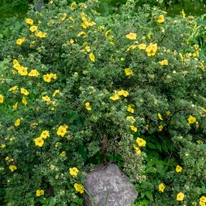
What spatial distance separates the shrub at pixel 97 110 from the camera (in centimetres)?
303

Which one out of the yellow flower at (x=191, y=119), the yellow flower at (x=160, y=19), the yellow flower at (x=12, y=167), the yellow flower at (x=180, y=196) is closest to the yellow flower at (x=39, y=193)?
the yellow flower at (x=12, y=167)

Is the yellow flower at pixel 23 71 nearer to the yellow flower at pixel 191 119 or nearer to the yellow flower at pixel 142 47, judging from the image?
the yellow flower at pixel 142 47

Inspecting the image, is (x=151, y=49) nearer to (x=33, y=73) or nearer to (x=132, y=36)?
(x=132, y=36)

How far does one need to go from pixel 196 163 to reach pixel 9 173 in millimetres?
1273

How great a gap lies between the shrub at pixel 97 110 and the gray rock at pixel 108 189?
87 mm

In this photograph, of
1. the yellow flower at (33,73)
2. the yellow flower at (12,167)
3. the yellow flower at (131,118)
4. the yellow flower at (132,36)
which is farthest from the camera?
the yellow flower at (132,36)

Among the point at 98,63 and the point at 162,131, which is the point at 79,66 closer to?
the point at 98,63

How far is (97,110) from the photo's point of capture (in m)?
2.98

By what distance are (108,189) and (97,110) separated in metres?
0.55

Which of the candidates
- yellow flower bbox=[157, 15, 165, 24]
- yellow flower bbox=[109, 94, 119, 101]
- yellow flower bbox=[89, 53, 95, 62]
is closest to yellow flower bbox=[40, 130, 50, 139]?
yellow flower bbox=[109, 94, 119, 101]

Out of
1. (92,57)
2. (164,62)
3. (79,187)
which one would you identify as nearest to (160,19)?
(164,62)

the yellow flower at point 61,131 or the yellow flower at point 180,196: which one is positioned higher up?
the yellow flower at point 61,131

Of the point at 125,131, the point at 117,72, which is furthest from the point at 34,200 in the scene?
the point at 117,72

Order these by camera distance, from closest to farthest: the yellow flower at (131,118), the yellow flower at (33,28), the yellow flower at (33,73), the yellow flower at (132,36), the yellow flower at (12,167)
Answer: the yellow flower at (131,118) → the yellow flower at (33,73) → the yellow flower at (12,167) → the yellow flower at (132,36) → the yellow flower at (33,28)
